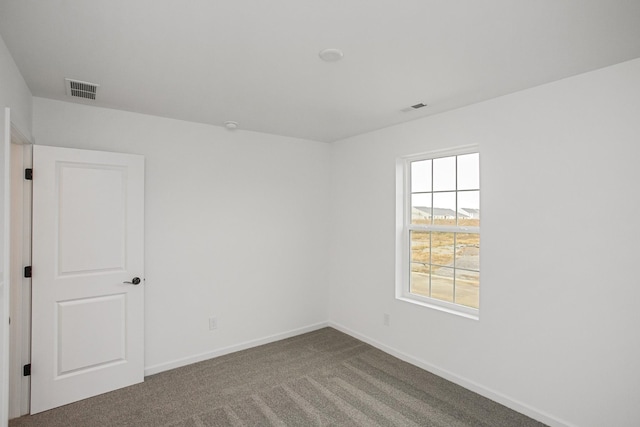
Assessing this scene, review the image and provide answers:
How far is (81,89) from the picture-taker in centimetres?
263

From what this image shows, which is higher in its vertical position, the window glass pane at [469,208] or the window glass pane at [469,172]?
the window glass pane at [469,172]

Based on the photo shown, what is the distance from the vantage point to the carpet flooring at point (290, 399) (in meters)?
2.52

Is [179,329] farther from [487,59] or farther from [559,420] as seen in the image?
[487,59]

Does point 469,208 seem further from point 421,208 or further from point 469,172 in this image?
point 421,208

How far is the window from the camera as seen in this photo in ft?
10.2

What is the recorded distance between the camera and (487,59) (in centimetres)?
211

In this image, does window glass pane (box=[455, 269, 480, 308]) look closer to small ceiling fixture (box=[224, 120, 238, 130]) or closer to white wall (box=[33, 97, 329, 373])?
white wall (box=[33, 97, 329, 373])

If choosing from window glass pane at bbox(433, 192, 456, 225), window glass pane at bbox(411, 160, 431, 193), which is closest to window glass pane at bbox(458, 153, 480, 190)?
window glass pane at bbox(433, 192, 456, 225)

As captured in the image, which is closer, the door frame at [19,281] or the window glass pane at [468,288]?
the door frame at [19,281]

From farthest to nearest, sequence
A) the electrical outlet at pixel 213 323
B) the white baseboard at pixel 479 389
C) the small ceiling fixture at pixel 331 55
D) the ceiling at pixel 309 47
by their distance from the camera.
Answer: the electrical outlet at pixel 213 323
the white baseboard at pixel 479 389
the small ceiling fixture at pixel 331 55
the ceiling at pixel 309 47

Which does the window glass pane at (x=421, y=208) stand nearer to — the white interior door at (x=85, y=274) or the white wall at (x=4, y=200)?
the white interior door at (x=85, y=274)

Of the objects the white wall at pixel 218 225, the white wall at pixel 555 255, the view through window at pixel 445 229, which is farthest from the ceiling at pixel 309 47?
the view through window at pixel 445 229

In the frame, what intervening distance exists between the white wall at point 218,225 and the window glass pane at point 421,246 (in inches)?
53.8

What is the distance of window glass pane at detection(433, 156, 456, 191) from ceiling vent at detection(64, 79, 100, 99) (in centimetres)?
311
